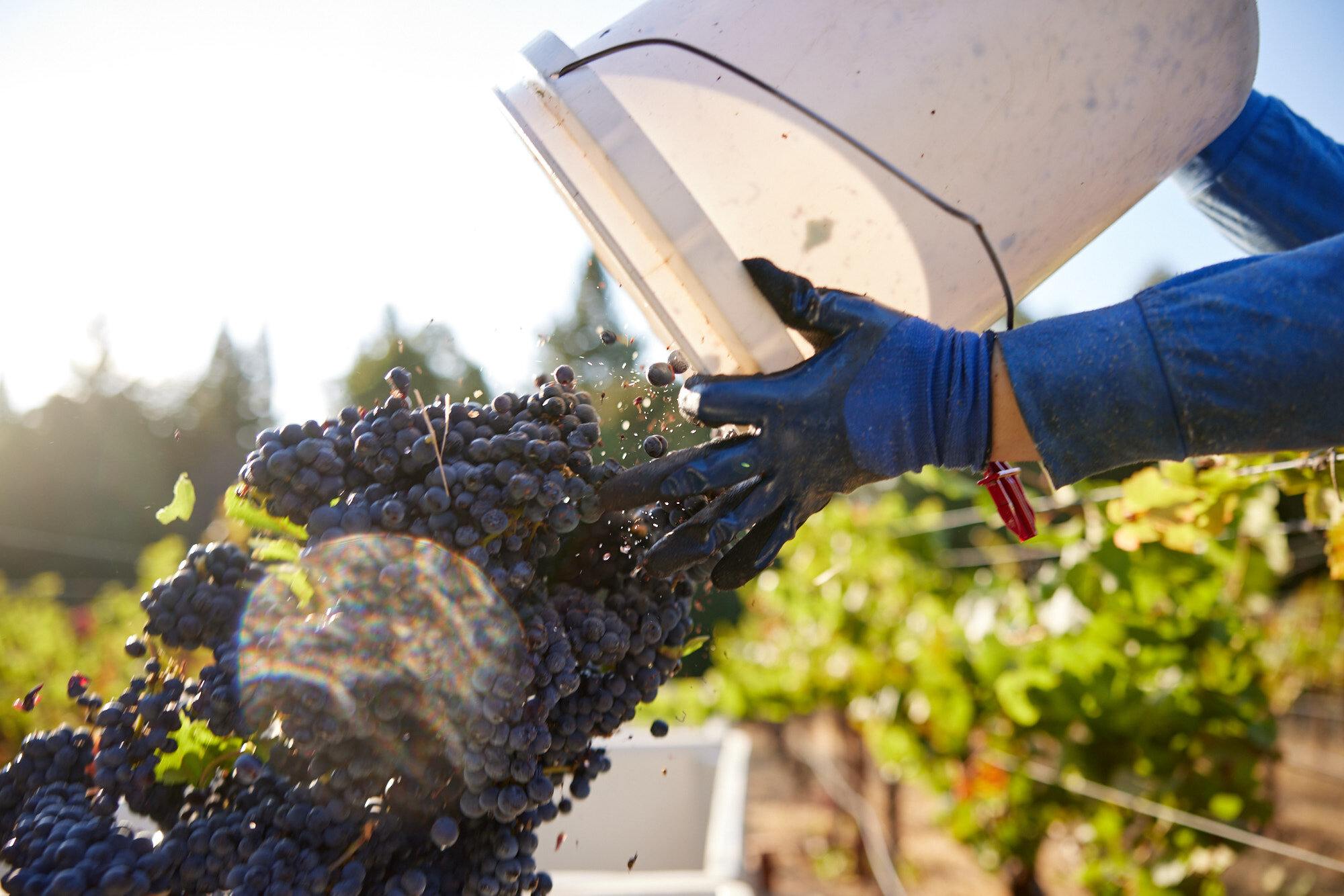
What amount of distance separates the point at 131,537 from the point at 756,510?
12.0 meters

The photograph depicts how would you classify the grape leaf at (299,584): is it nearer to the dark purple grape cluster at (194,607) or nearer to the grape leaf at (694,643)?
the dark purple grape cluster at (194,607)

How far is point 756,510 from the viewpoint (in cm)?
72

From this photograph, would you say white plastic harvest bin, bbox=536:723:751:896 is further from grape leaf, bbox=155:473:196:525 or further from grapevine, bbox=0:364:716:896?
grape leaf, bbox=155:473:196:525

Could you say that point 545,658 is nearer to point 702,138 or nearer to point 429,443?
point 429,443

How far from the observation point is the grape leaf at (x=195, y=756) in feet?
2.22

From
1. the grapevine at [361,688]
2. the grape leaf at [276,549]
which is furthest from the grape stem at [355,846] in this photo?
the grape leaf at [276,549]

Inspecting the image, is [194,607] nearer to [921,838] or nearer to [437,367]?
[437,367]

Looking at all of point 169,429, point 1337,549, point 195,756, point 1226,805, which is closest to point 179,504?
point 195,756

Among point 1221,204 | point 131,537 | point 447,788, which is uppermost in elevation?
point 131,537

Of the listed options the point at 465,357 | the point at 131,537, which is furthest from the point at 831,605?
the point at 131,537

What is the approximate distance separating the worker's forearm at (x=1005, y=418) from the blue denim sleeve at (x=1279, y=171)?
74cm

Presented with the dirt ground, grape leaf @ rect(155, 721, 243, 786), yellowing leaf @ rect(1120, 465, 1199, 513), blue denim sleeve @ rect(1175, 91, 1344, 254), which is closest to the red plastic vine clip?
yellowing leaf @ rect(1120, 465, 1199, 513)

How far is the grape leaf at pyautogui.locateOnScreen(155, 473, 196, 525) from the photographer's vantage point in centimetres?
72

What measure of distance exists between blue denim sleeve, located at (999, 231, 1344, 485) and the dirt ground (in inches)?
97.0
